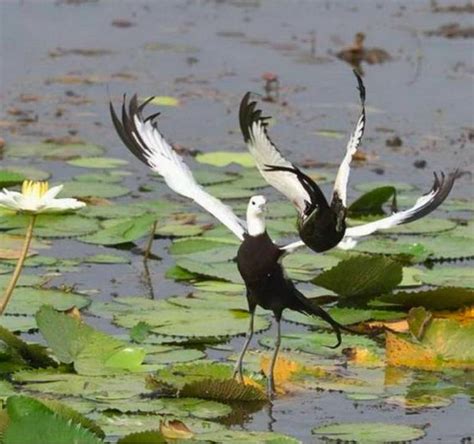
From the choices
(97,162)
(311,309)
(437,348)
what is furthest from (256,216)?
(97,162)

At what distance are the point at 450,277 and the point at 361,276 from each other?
69cm

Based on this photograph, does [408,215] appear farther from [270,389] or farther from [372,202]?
[372,202]

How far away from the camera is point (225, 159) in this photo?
10.0 m

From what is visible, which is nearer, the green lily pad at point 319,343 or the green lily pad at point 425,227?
the green lily pad at point 319,343

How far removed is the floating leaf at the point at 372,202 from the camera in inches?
343

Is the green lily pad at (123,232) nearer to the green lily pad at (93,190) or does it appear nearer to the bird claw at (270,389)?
the green lily pad at (93,190)

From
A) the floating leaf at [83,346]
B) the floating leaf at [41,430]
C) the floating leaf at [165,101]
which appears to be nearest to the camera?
the floating leaf at [41,430]

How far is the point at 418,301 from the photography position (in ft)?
23.2

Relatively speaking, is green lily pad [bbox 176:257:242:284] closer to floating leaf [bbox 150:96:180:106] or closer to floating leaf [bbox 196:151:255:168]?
floating leaf [bbox 196:151:255:168]

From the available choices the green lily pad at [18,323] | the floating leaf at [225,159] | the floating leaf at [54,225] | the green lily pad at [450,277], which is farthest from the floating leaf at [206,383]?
the floating leaf at [225,159]

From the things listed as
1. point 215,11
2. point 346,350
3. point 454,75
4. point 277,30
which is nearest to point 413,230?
point 346,350

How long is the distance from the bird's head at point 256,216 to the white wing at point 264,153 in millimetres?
116

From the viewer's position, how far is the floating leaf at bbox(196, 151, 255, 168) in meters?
9.93

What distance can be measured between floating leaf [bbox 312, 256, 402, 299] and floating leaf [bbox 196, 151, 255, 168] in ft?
9.20
